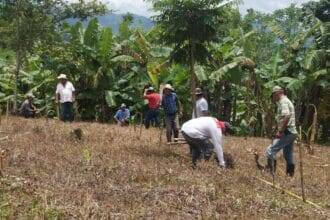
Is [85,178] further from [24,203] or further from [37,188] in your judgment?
[24,203]

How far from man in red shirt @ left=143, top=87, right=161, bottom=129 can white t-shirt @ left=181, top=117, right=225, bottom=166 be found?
7.08 m

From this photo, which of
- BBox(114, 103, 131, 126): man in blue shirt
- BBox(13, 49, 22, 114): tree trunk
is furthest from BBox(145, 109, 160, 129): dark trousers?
BBox(13, 49, 22, 114): tree trunk

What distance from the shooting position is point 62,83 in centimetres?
1598

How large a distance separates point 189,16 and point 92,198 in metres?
6.63

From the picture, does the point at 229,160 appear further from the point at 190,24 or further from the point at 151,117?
the point at 151,117

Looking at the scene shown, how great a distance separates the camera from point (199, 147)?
10000mm

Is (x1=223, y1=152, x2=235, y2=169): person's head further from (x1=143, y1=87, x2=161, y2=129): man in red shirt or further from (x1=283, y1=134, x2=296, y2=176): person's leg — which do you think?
(x1=143, y1=87, x2=161, y2=129): man in red shirt

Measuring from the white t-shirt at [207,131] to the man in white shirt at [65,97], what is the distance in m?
6.63

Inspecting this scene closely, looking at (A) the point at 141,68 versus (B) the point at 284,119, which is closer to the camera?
(B) the point at 284,119

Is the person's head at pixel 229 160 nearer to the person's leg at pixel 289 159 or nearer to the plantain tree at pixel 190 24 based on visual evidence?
the person's leg at pixel 289 159

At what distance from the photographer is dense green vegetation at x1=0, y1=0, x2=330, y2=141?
1948 cm

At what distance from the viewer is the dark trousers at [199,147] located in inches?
386

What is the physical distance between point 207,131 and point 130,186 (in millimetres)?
2260

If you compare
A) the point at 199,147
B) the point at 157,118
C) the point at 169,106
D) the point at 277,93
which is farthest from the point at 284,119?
the point at 157,118
